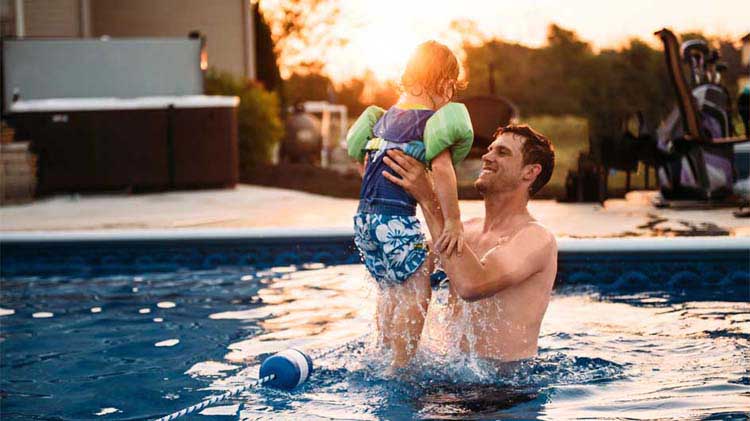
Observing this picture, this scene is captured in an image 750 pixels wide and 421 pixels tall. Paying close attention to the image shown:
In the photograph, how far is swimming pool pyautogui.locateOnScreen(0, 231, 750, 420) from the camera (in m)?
3.86

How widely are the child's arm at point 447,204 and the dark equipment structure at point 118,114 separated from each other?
8.26 m

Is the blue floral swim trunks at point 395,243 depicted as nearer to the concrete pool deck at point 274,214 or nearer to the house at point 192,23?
the concrete pool deck at point 274,214

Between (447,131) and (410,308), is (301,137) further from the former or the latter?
(447,131)

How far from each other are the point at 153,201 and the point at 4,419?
6983mm

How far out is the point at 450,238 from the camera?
3.44 metres

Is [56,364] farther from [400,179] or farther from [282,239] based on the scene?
[282,239]

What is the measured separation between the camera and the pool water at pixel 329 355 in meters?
3.81

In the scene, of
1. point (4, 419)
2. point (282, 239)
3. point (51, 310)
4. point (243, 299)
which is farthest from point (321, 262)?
point (4, 419)

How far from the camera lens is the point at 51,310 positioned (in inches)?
230

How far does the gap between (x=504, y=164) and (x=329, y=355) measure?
1332 mm

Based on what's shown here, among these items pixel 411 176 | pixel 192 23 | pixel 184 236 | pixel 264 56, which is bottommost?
pixel 184 236

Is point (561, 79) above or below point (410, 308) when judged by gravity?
above

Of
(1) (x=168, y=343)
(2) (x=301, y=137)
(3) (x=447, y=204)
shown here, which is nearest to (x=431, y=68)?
(3) (x=447, y=204)

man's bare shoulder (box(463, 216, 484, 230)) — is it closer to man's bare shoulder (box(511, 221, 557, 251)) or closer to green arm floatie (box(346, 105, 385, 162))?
man's bare shoulder (box(511, 221, 557, 251))
